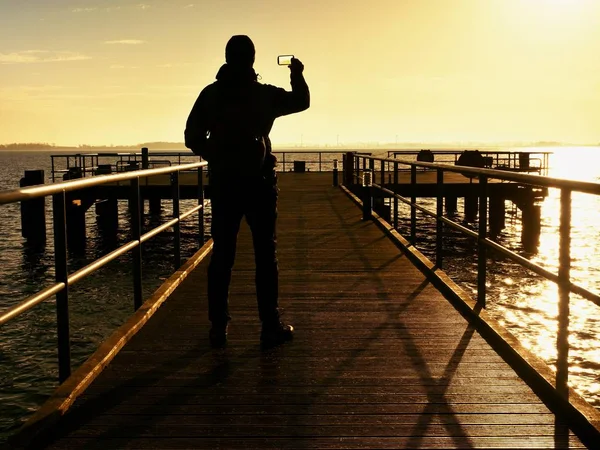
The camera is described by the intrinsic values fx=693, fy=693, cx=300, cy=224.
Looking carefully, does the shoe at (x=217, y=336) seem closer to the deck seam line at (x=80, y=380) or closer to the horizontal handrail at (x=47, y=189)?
the deck seam line at (x=80, y=380)

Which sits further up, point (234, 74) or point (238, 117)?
point (234, 74)

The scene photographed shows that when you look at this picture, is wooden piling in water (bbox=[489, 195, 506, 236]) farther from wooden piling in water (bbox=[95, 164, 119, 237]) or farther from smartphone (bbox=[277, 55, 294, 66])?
smartphone (bbox=[277, 55, 294, 66])

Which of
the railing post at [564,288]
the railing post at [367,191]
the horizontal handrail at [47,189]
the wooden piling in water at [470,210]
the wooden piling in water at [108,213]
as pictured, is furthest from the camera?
the wooden piling in water at [470,210]

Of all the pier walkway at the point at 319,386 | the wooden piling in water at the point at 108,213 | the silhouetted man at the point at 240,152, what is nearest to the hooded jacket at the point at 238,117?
the silhouetted man at the point at 240,152

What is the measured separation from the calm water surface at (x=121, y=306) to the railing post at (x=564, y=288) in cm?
649

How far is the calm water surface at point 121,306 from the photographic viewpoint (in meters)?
10.6

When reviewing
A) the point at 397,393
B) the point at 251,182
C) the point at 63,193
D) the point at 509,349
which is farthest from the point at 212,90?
the point at 509,349

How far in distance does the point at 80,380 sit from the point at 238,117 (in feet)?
6.14

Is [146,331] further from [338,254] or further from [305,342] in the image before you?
[338,254]

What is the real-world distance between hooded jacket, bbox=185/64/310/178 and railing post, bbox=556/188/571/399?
1823 millimetres

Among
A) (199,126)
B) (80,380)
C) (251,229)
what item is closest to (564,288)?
(251,229)

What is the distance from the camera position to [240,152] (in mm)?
4496

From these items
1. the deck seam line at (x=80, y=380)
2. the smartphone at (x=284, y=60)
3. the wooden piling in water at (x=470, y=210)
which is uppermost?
the smartphone at (x=284, y=60)

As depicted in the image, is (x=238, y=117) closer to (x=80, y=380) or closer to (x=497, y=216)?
(x=80, y=380)
